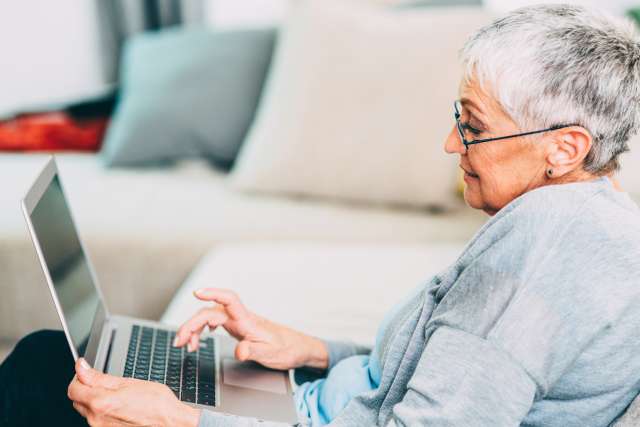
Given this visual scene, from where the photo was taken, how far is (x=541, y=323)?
0.79 meters

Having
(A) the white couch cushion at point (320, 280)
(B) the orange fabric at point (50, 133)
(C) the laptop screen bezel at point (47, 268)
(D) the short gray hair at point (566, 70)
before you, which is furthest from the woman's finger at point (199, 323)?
(B) the orange fabric at point (50, 133)

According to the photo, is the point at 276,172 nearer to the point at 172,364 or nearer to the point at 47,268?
the point at 172,364

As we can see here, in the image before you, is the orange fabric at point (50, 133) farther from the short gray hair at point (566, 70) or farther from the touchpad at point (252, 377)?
the short gray hair at point (566, 70)

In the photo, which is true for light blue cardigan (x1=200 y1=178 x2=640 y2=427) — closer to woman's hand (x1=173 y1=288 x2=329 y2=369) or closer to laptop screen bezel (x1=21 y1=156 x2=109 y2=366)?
woman's hand (x1=173 y1=288 x2=329 y2=369)

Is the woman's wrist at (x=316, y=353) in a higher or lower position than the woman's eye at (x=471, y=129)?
lower

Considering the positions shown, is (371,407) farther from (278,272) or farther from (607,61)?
(278,272)

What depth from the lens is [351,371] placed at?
1132 millimetres

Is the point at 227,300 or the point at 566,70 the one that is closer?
the point at 566,70

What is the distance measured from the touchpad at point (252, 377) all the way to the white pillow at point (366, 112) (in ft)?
3.15

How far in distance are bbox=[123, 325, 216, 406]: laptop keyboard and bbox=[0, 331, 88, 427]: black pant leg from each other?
11 centimetres

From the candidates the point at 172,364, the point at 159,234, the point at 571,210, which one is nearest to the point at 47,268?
the point at 172,364

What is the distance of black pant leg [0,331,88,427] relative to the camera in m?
1.06

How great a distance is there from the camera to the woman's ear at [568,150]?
2.93ft

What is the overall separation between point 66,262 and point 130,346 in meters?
0.17
